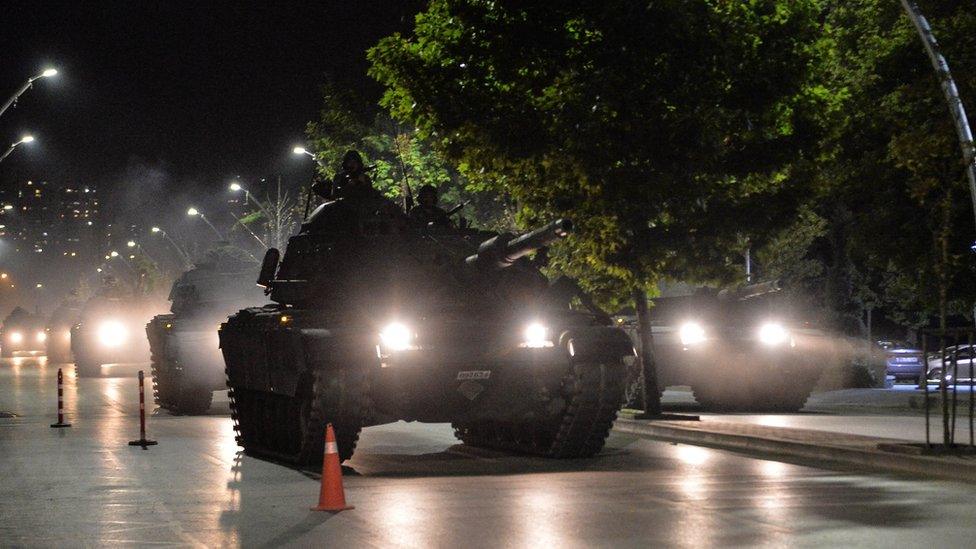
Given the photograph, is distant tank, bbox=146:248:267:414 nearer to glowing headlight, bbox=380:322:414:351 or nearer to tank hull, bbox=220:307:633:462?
tank hull, bbox=220:307:633:462

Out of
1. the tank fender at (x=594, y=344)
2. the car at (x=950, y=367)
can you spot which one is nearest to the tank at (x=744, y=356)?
the tank fender at (x=594, y=344)

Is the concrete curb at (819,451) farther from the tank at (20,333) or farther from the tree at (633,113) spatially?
the tank at (20,333)

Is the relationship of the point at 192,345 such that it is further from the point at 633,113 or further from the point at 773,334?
the point at 773,334

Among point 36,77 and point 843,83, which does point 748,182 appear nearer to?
point 843,83

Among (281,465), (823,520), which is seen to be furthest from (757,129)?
(823,520)

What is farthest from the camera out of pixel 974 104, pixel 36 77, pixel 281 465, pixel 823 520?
pixel 36 77

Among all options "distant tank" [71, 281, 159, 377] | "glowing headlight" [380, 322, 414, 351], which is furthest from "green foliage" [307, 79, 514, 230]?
"glowing headlight" [380, 322, 414, 351]

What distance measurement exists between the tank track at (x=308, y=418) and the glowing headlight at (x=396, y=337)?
49cm

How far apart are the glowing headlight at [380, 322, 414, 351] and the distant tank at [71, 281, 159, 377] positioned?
1374 inches

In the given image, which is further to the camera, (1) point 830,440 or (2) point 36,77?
(2) point 36,77

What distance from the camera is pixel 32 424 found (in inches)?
1003

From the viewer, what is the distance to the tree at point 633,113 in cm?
2252

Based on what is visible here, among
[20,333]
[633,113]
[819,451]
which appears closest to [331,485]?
[819,451]

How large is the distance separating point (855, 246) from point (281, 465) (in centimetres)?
1541
